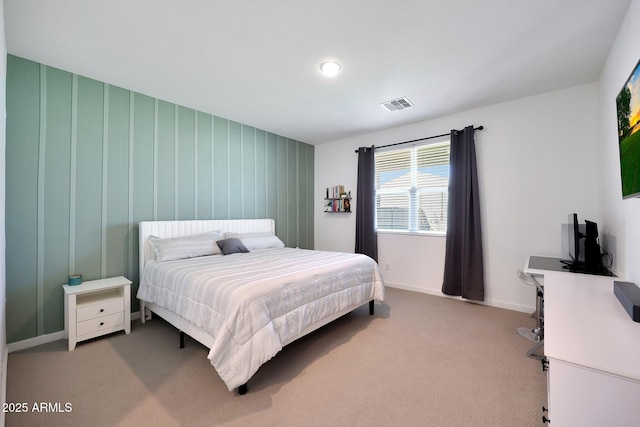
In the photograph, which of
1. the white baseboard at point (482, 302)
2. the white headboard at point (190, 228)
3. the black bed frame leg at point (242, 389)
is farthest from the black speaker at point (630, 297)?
the white headboard at point (190, 228)

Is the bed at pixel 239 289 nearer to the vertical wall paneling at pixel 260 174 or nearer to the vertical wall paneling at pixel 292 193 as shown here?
the vertical wall paneling at pixel 260 174

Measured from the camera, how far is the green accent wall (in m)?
2.33

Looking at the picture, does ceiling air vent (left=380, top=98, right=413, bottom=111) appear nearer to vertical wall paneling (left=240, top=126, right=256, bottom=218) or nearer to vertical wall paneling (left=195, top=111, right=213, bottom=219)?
vertical wall paneling (left=240, top=126, right=256, bottom=218)

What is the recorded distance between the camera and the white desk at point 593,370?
2.93 ft

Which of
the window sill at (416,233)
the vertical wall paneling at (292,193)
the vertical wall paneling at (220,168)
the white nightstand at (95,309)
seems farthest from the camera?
the vertical wall paneling at (292,193)

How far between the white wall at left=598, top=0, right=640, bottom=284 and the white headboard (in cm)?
391

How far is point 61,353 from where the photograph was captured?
2.25 m

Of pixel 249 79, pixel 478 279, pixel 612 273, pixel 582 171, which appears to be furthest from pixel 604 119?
pixel 249 79

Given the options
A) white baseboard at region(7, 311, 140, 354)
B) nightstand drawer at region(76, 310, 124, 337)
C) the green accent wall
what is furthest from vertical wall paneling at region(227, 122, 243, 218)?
white baseboard at region(7, 311, 140, 354)

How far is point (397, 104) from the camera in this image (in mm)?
3391

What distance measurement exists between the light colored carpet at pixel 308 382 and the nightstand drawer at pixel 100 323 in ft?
0.43

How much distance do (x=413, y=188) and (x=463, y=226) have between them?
3.18ft

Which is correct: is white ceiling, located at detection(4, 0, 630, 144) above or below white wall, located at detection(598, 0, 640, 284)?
above

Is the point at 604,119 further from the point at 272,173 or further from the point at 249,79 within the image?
the point at 272,173
